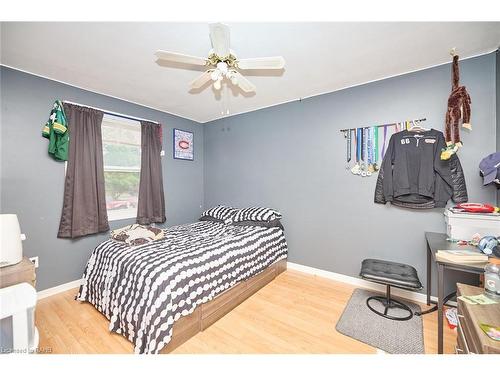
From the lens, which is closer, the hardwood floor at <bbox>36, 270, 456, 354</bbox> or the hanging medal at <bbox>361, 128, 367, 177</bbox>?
the hardwood floor at <bbox>36, 270, 456, 354</bbox>

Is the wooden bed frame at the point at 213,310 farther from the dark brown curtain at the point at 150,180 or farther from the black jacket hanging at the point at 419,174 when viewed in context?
the dark brown curtain at the point at 150,180

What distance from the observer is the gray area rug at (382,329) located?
160 centimetres

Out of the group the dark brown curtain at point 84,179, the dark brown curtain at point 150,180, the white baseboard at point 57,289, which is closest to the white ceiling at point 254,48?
the dark brown curtain at point 84,179

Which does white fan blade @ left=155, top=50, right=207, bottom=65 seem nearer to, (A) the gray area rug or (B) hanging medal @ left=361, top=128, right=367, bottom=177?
(B) hanging medal @ left=361, top=128, right=367, bottom=177

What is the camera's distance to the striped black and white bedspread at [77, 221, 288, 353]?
1514 mm

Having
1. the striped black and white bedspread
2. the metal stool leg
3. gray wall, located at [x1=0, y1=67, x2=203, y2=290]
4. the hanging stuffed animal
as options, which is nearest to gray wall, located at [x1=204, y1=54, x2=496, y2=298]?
the hanging stuffed animal

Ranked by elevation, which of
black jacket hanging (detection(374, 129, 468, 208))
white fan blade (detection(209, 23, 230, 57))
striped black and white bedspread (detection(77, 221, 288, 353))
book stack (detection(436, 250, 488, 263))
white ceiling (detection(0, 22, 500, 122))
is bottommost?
striped black and white bedspread (detection(77, 221, 288, 353))

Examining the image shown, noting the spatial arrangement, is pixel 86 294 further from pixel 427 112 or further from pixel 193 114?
pixel 427 112

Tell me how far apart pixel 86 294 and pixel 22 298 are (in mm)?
→ 1191

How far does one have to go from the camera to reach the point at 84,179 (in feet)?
8.46

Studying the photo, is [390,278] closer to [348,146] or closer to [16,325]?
[348,146]

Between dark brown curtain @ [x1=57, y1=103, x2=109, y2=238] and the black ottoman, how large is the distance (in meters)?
3.21

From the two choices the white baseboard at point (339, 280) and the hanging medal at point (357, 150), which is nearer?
the white baseboard at point (339, 280)

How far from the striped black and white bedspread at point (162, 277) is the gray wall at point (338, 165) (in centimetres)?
86
